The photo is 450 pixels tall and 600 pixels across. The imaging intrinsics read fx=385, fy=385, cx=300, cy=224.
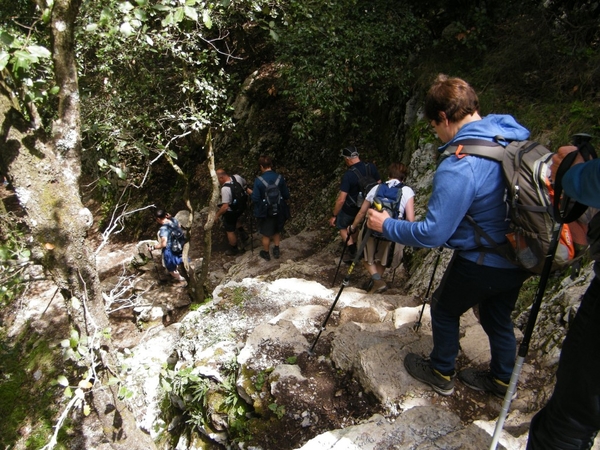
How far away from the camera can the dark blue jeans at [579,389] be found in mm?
1891

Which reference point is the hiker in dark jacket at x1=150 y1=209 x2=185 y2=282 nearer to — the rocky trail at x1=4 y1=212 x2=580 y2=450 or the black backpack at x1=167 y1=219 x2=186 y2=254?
the black backpack at x1=167 y1=219 x2=186 y2=254

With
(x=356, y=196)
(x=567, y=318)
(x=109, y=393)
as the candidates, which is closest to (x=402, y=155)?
(x=356, y=196)

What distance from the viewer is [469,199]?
235cm

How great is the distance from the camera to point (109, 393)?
3742mm

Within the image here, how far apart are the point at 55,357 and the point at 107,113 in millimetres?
5541

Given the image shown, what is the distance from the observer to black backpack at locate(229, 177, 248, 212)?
9.06 metres

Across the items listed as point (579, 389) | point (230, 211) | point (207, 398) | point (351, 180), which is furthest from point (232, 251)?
point (579, 389)

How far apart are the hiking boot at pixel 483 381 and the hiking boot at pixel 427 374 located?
13 cm

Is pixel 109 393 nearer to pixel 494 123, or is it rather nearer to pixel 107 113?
pixel 494 123

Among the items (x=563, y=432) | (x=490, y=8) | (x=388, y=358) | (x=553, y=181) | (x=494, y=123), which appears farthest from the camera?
(x=490, y=8)

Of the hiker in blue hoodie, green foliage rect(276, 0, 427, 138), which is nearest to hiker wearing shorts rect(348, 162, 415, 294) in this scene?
the hiker in blue hoodie

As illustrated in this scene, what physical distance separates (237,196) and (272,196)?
1.47m

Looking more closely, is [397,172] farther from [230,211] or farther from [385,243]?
[230,211]

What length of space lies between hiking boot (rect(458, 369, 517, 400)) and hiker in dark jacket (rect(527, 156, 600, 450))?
3.43 feet
